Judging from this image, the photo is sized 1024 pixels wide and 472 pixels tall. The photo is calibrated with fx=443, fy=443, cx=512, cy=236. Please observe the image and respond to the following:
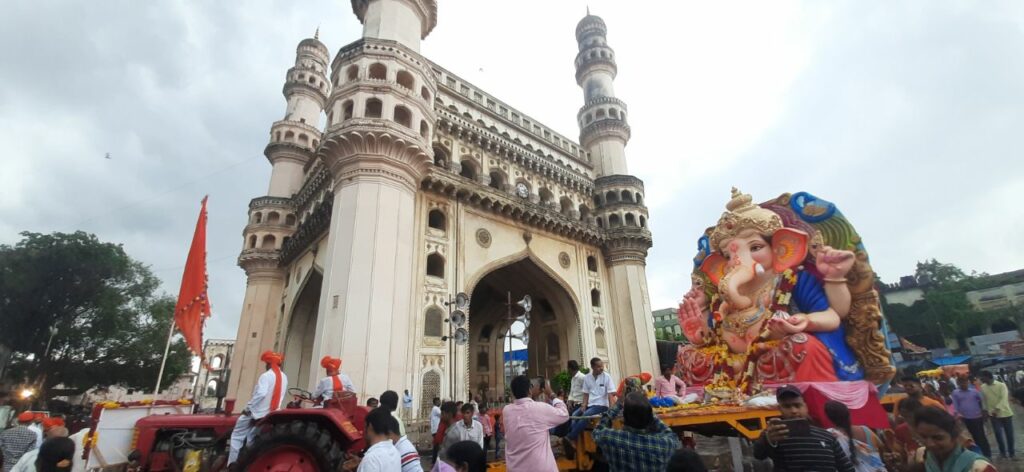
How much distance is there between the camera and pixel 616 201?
84.6 ft

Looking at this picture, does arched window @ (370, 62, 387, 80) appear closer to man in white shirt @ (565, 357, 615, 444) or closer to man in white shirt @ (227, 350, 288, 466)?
man in white shirt @ (227, 350, 288, 466)

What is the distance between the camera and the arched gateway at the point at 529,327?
853 inches

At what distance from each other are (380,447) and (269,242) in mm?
24705

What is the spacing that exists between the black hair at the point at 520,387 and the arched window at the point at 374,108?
15.0m

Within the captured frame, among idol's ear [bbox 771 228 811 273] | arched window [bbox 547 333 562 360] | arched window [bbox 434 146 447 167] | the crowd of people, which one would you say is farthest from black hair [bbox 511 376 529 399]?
arched window [bbox 547 333 562 360]

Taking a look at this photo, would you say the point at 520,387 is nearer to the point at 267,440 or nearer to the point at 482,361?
the point at 267,440

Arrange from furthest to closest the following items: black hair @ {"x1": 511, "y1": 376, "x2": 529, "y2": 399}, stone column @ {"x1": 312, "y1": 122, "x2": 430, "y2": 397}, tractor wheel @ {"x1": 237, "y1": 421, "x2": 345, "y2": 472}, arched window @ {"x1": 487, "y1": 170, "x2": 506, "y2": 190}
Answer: arched window @ {"x1": 487, "y1": 170, "x2": 506, "y2": 190}, stone column @ {"x1": 312, "y1": 122, "x2": 430, "y2": 397}, tractor wheel @ {"x1": 237, "y1": 421, "x2": 345, "y2": 472}, black hair @ {"x1": 511, "y1": 376, "x2": 529, "y2": 399}

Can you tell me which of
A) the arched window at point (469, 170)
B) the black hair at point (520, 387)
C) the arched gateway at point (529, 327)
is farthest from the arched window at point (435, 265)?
the black hair at point (520, 387)

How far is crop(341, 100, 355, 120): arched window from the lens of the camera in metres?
16.9

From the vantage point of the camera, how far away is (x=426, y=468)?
1043 centimetres

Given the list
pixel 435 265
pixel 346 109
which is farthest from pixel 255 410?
pixel 346 109

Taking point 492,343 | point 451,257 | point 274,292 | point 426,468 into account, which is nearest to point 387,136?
point 451,257

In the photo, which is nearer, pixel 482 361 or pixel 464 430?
pixel 464 430

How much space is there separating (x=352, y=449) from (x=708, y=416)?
4.65 metres
